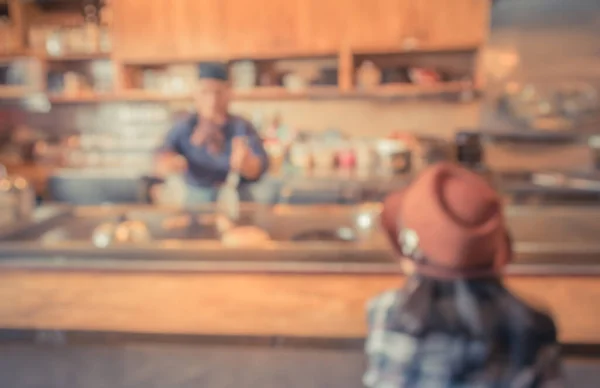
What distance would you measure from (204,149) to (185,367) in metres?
1.55

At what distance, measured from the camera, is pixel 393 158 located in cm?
313

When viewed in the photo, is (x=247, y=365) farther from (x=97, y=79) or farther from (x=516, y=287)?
(x=97, y=79)

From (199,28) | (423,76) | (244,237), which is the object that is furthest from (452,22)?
(244,237)

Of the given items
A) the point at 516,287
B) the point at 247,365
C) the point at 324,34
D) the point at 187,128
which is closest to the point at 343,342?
the point at 247,365

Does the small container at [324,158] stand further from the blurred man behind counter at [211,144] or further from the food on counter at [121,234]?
the food on counter at [121,234]

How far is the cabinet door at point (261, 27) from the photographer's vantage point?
322cm

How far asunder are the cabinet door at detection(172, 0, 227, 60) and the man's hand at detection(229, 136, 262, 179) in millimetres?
1097

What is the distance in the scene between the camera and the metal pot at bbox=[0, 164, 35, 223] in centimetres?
167

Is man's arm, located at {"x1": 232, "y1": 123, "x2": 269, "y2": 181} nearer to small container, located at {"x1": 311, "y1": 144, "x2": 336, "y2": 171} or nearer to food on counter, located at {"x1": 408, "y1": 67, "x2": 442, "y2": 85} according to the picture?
small container, located at {"x1": 311, "y1": 144, "x2": 336, "y2": 171}

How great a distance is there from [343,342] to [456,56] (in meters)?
2.69

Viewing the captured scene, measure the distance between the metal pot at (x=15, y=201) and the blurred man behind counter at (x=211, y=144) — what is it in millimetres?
639

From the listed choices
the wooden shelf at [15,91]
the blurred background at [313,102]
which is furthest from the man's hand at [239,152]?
the wooden shelf at [15,91]

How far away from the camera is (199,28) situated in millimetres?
3289

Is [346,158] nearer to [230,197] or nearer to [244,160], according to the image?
[244,160]
